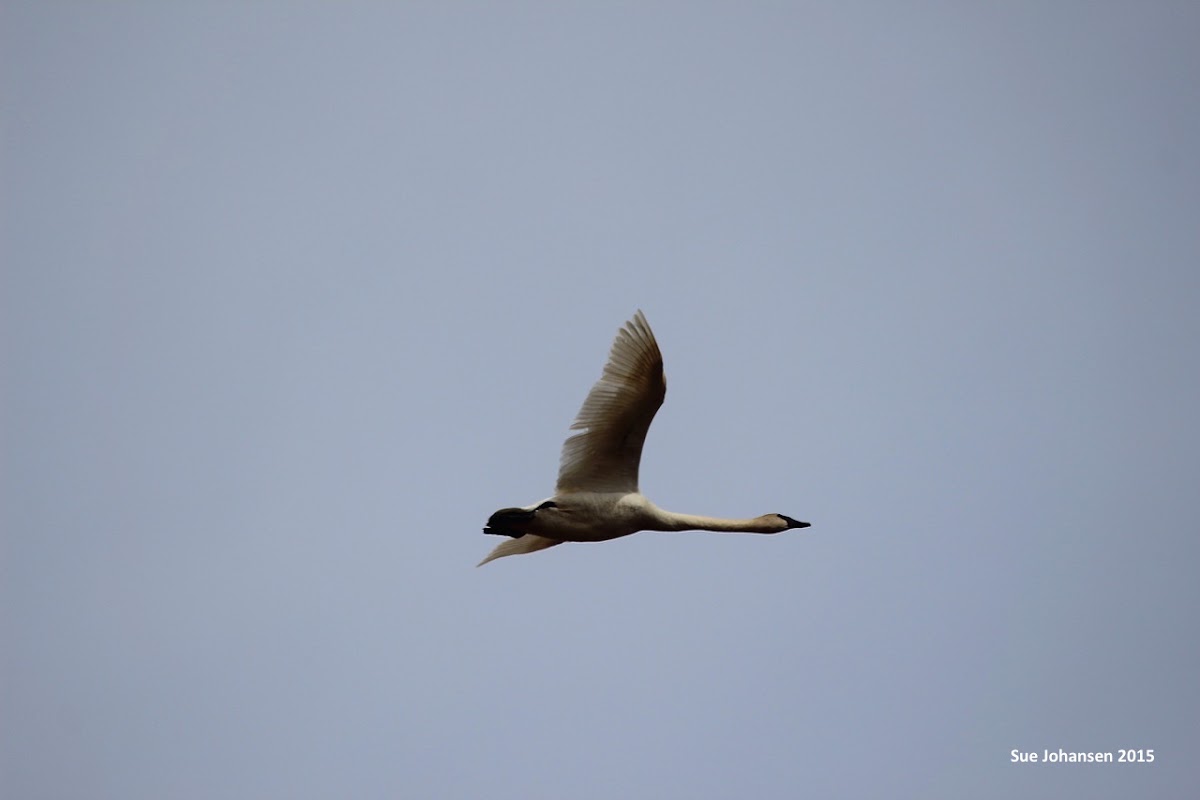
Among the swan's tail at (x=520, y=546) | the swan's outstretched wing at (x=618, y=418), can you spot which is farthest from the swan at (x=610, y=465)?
the swan's tail at (x=520, y=546)

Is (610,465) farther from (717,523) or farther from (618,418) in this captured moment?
(717,523)

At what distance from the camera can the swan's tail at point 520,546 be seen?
22625mm

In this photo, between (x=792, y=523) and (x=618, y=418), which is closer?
(x=618, y=418)

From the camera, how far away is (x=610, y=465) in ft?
70.0

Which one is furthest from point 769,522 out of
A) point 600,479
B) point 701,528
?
point 600,479

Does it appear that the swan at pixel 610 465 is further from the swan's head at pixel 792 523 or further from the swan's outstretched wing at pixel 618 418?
the swan's head at pixel 792 523

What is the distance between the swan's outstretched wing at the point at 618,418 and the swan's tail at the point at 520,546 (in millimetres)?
1545

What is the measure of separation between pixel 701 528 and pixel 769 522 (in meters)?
1.24

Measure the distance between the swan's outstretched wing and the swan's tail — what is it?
60.8 inches

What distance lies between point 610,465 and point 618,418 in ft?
2.38

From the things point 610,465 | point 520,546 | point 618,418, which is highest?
point 618,418

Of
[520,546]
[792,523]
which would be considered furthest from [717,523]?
[520,546]

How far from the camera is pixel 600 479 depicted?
21.4 metres

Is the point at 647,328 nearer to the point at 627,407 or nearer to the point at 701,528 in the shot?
the point at 627,407
